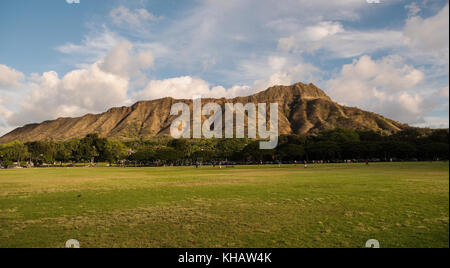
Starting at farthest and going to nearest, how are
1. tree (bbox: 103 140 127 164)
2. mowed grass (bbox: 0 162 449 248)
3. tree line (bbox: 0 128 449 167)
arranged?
1. tree (bbox: 103 140 127 164)
2. tree line (bbox: 0 128 449 167)
3. mowed grass (bbox: 0 162 449 248)

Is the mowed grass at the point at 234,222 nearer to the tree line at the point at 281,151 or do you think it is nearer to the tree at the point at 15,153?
the tree line at the point at 281,151

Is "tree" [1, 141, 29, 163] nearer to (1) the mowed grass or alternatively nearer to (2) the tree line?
(2) the tree line

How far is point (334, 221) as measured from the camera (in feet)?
30.4

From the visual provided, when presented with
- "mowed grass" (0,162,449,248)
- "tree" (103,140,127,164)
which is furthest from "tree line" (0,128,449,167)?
"mowed grass" (0,162,449,248)

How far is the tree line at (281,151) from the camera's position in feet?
291

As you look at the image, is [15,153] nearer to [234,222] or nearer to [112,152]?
[112,152]

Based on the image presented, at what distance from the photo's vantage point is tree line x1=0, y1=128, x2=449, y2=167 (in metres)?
88.8

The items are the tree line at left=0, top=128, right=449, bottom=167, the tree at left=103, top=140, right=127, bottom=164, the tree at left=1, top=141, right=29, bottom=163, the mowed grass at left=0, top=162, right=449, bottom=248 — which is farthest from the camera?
the tree at left=103, top=140, right=127, bottom=164

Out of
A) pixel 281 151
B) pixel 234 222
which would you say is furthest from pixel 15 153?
pixel 234 222

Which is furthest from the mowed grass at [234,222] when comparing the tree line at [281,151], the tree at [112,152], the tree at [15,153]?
the tree at [15,153]

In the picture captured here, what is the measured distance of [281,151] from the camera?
102 meters
